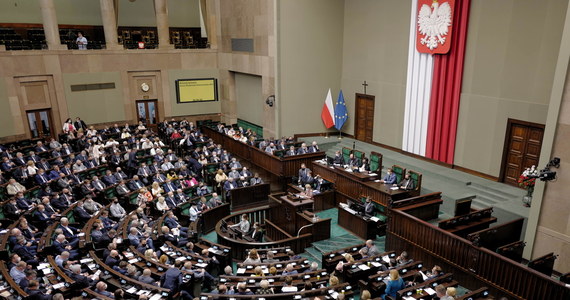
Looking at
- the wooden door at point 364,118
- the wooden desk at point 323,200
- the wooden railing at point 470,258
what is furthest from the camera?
the wooden door at point 364,118

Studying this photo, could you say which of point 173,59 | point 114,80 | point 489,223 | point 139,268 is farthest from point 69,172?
point 489,223

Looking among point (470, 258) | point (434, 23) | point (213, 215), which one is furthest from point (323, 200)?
point (434, 23)

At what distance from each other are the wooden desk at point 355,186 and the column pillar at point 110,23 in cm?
1273

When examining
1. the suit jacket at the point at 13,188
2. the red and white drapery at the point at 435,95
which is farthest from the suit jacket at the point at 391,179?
the suit jacket at the point at 13,188

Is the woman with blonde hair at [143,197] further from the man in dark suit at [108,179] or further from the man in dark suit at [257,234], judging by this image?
the man in dark suit at [257,234]

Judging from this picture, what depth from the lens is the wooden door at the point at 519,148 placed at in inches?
454

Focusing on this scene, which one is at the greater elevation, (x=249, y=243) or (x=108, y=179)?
(x=108, y=179)

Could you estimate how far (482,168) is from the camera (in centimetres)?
1302

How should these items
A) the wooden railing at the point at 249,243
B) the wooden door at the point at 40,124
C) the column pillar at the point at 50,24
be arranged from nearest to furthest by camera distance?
the wooden railing at the point at 249,243
the column pillar at the point at 50,24
the wooden door at the point at 40,124

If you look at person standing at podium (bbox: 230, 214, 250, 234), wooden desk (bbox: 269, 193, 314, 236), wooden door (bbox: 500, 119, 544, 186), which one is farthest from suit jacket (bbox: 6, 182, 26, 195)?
Answer: wooden door (bbox: 500, 119, 544, 186)

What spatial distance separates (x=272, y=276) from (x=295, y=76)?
38.8 ft

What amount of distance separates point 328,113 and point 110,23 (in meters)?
11.5

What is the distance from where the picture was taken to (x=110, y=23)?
66.3ft

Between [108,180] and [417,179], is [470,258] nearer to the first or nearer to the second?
[417,179]
